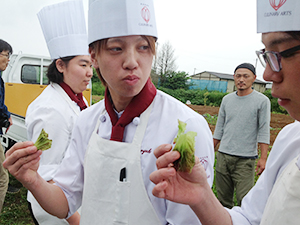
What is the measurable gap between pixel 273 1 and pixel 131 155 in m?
1.08

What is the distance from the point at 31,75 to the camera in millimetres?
7297

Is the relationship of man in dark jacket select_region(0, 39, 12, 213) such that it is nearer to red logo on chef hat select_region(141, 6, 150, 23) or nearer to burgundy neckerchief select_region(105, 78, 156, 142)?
burgundy neckerchief select_region(105, 78, 156, 142)

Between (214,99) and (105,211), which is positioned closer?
(105,211)

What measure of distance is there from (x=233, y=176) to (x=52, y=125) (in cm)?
336

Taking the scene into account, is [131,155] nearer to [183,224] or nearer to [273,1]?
[183,224]

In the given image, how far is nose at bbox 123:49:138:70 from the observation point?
4.65 ft

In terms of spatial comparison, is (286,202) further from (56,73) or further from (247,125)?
(247,125)

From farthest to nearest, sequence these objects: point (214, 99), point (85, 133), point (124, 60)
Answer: point (214, 99), point (85, 133), point (124, 60)

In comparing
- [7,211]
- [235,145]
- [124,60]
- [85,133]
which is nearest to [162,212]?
[85,133]

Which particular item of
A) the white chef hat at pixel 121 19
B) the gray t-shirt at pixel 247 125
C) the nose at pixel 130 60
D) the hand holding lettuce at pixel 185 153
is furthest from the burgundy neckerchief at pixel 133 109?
the gray t-shirt at pixel 247 125

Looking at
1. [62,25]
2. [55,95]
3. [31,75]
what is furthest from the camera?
[31,75]

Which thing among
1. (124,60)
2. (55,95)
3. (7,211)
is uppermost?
(124,60)

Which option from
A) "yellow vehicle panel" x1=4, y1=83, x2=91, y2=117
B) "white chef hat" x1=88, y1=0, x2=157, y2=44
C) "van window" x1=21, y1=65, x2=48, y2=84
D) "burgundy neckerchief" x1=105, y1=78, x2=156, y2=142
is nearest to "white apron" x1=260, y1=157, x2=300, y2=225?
"burgundy neckerchief" x1=105, y1=78, x2=156, y2=142

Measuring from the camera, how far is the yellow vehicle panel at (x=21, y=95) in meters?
6.28
